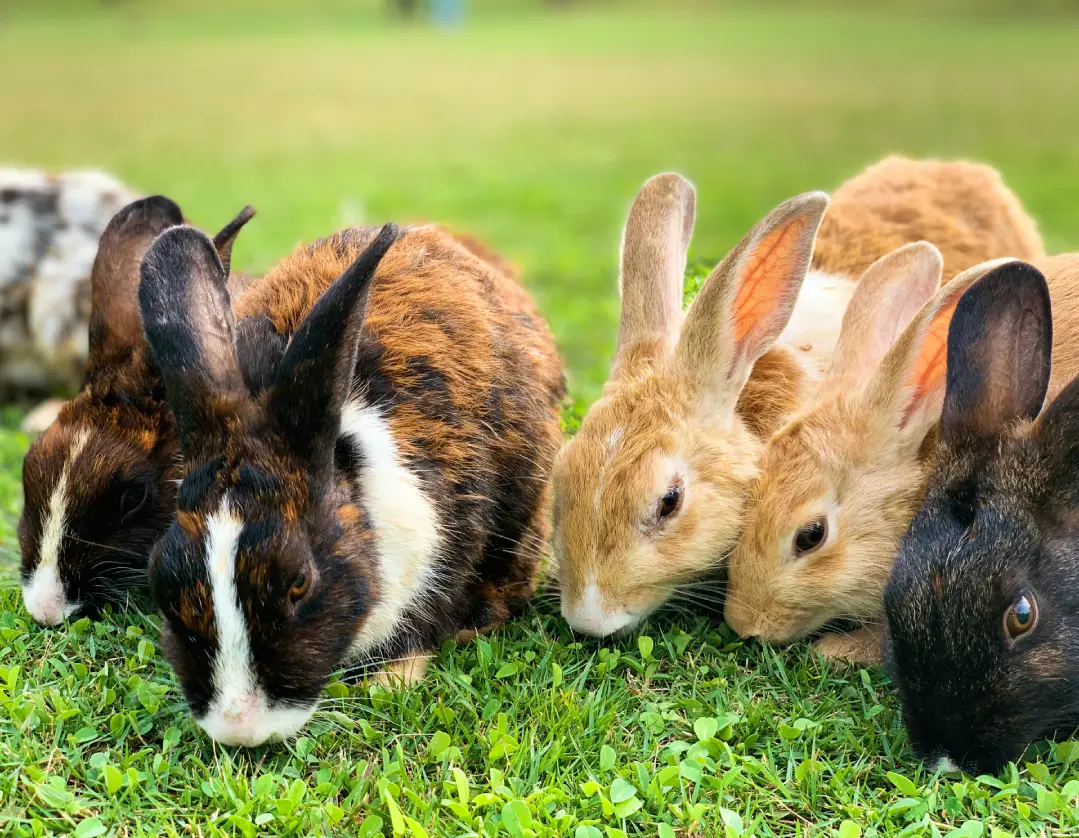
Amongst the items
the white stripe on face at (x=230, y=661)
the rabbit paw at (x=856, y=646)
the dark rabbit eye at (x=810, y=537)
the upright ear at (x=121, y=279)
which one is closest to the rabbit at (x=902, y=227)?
the dark rabbit eye at (x=810, y=537)

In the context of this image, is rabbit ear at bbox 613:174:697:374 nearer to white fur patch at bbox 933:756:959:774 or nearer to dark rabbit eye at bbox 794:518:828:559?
dark rabbit eye at bbox 794:518:828:559

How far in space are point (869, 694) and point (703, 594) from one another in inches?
24.4

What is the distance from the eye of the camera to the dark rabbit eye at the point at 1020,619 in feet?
8.69

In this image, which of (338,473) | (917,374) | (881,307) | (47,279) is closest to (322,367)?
(338,473)

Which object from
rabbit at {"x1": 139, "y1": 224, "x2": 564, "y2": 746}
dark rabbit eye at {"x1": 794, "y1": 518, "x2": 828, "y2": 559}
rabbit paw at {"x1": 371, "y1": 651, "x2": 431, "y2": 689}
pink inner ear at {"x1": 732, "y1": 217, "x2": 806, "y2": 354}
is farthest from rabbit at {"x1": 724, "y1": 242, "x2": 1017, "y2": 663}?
rabbit paw at {"x1": 371, "y1": 651, "x2": 431, "y2": 689}

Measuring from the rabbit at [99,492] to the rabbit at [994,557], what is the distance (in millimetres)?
2338

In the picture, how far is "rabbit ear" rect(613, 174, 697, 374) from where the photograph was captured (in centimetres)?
355

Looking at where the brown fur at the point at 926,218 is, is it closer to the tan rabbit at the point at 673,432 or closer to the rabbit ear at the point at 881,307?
the rabbit ear at the point at 881,307

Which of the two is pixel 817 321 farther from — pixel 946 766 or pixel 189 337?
pixel 189 337

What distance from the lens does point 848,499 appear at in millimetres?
3197

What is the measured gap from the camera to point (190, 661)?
261 centimetres

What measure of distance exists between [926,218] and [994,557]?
2159mm

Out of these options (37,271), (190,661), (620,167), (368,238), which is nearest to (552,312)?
(37,271)

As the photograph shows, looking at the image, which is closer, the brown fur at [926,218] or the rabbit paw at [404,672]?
the rabbit paw at [404,672]
